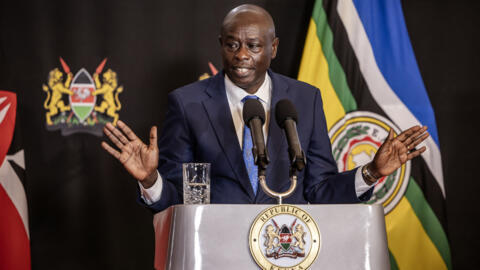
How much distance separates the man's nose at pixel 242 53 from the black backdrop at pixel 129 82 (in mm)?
1343

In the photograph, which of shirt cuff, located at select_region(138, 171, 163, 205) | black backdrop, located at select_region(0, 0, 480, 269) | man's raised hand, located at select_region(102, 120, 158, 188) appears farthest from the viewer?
black backdrop, located at select_region(0, 0, 480, 269)

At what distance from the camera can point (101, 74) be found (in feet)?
11.8

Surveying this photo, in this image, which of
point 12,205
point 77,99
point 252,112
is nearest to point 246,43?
point 252,112

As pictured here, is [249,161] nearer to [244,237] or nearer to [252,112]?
[252,112]

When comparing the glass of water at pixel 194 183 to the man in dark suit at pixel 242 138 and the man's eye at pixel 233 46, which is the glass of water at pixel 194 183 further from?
the man's eye at pixel 233 46

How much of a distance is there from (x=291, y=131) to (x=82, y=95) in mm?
2258

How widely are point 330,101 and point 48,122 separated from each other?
175 cm

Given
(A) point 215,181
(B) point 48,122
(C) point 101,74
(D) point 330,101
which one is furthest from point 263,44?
(B) point 48,122

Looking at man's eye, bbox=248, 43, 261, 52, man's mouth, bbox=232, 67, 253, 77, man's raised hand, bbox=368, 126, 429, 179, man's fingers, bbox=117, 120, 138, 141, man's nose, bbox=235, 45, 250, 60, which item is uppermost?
man's eye, bbox=248, 43, 261, 52

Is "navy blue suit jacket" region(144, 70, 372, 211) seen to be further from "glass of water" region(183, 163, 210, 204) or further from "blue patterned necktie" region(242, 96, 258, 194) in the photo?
"glass of water" region(183, 163, 210, 204)

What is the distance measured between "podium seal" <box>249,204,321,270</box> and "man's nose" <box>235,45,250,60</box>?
90cm

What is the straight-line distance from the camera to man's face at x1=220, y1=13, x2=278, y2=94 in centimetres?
229

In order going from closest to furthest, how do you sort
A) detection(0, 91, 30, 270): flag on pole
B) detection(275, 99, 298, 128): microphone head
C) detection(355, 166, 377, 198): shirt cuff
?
detection(275, 99, 298, 128): microphone head, detection(355, 166, 377, 198): shirt cuff, detection(0, 91, 30, 270): flag on pole

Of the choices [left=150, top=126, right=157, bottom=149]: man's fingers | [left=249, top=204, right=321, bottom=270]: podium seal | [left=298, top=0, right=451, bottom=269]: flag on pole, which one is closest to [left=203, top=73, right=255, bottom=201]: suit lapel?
[left=150, top=126, right=157, bottom=149]: man's fingers
